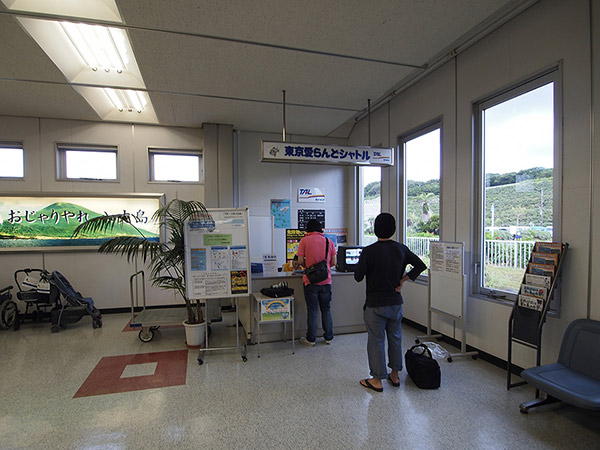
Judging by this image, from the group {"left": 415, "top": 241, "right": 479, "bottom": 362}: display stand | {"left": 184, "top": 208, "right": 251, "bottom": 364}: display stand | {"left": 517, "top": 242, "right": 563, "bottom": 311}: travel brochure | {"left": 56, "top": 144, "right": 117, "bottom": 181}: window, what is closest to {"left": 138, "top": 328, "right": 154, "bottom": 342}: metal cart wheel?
{"left": 184, "top": 208, "right": 251, "bottom": 364}: display stand

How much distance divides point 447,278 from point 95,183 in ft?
19.8

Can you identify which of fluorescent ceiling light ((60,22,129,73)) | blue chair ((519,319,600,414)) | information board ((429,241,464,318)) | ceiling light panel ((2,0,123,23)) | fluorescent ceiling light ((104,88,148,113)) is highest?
fluorescent ceiling light ((60,22,129,73))

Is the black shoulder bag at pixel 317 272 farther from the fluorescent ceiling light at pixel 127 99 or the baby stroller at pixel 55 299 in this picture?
the fluorescent ceiling light at pixel 127 99

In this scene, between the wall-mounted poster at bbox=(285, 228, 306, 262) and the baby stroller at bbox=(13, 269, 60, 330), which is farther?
the wall-mounted poster at bbox=(285, 228, 306, 262)

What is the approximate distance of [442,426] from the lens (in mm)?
2439

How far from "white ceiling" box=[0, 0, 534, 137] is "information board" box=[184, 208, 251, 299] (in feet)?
5.79

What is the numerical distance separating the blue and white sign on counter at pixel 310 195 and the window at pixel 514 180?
137 inches

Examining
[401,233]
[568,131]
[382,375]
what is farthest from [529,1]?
[382,375]

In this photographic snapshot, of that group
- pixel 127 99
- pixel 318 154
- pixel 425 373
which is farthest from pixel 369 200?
pixel 127 99

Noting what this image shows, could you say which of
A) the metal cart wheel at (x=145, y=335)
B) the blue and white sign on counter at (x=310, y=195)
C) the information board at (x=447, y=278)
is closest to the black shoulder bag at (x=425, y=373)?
the information board at (x=447, y=278)

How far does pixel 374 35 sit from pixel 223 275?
310cm

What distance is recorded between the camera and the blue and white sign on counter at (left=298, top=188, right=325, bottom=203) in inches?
264

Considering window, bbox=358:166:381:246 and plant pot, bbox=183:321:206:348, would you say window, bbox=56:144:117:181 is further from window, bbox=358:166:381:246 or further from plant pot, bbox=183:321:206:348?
window, bbox=358:166:381:246

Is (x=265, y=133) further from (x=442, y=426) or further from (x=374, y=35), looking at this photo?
(x=442, y=426)
